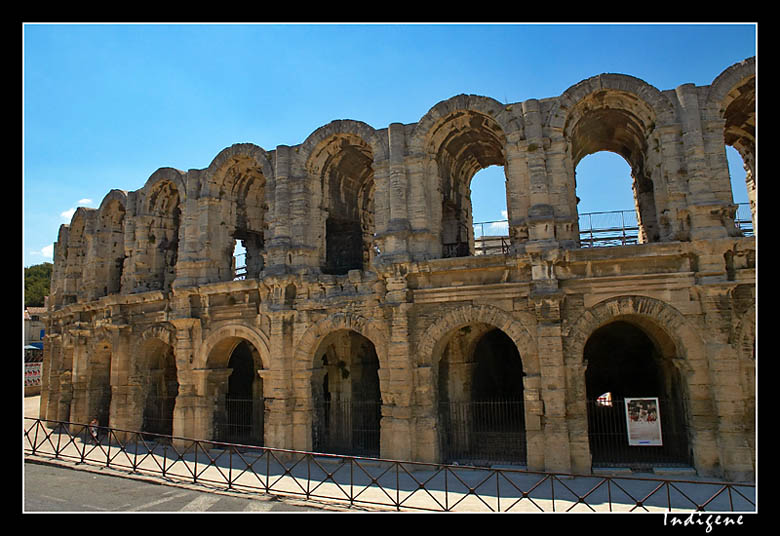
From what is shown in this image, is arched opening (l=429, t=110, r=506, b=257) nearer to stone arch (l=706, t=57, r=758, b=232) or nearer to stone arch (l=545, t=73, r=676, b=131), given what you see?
stone arch (l=545, t=73, r=676, b=131)

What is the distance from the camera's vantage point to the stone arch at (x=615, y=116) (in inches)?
462

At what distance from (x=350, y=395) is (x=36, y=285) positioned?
1624 inches

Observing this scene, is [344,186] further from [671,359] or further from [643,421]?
[643,421]

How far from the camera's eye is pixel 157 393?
1684 cm

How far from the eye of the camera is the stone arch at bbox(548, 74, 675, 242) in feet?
38.5

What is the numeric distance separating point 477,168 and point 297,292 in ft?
22.5

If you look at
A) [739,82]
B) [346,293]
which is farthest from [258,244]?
[739,82]

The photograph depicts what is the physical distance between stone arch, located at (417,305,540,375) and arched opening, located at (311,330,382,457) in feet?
10.3

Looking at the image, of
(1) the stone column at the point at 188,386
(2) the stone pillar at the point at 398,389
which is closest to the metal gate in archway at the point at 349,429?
(2) the stone pillar at the point at 398,389

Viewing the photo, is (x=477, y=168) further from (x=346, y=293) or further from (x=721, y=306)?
(x=721, y=306)

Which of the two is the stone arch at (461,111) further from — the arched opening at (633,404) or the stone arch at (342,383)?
the arched opening at (633,404)

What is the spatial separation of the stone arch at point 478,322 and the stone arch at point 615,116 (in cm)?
302

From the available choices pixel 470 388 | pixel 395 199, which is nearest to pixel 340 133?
pixel 395 199

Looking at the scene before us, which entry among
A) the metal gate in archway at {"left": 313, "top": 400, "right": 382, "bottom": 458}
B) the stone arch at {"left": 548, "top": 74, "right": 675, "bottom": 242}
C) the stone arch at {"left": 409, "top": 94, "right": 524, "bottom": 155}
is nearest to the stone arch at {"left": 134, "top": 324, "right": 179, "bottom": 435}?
the metal gate in archway at {"left": 313, "top": 400, "right": 382, "bottom": 458}
